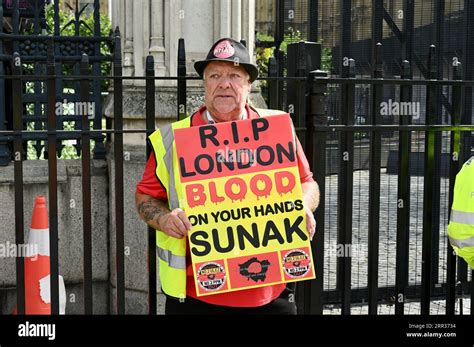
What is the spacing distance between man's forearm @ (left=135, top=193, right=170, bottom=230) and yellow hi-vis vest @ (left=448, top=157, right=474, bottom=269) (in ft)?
4.49

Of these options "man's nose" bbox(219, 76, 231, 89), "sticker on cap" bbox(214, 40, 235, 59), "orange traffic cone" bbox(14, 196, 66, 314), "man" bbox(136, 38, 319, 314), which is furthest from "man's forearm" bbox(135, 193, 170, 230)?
"orange traffic cone" bbox(14, 196, 66, 314)

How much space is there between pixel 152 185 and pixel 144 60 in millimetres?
2140

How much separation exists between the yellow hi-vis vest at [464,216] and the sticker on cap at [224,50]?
1241mm

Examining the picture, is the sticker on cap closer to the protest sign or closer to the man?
the man

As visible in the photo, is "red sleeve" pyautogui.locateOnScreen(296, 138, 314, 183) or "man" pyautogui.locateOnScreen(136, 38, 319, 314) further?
"red sleeve" pyautogui.locateOnScreen(296, 138, 314, 183)

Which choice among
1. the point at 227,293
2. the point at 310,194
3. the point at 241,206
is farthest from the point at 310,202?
the point at 227,293

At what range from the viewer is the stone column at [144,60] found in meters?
5.38

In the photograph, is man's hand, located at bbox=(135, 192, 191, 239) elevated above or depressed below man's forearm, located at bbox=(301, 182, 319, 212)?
below

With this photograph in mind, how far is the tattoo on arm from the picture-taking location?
341cm

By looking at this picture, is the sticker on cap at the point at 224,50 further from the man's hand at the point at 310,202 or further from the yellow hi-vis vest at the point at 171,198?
the man's hand at the point at 310,202

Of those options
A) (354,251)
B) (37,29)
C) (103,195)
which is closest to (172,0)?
(37,29)

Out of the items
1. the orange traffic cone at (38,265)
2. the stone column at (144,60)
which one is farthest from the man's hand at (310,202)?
the orange traffic cone at (38,265)

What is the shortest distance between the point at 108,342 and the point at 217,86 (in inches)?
56.2

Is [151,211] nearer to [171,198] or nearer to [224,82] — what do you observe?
[171,198]
